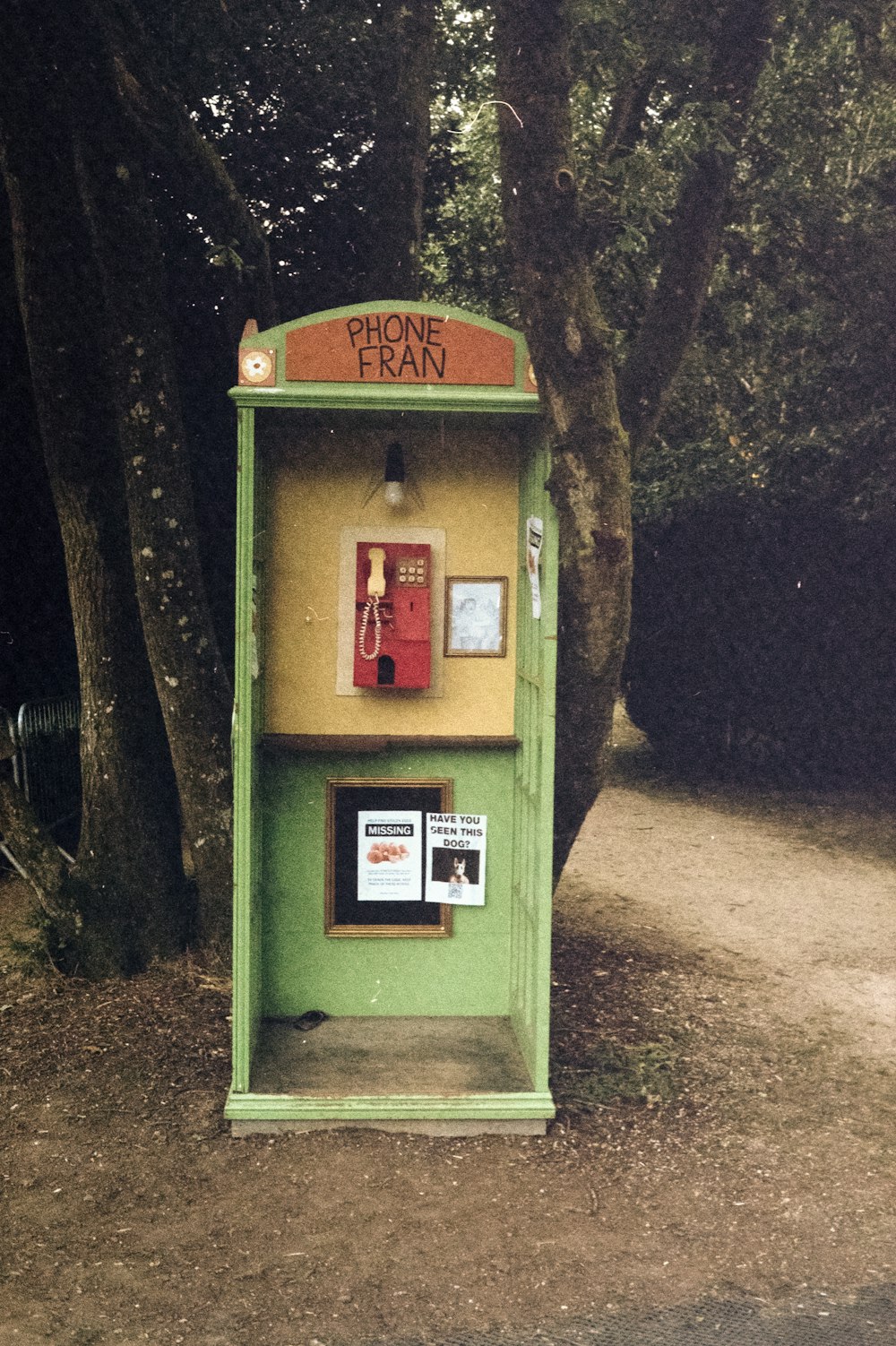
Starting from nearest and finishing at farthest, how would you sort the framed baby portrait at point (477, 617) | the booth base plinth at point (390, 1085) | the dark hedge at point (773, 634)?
the booth base plinth at point (390, 1085) → the framed baby portrait at point (477, 617) → the dark hedge at point (773, 634)

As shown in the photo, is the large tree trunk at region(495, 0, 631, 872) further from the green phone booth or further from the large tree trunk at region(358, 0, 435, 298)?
the large tree trunk at region(358, 0, 435, 298)

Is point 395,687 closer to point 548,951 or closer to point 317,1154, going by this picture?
point 548,951

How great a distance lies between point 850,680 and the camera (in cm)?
1188

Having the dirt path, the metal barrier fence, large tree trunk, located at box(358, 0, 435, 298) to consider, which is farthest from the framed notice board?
the metal barrier fence

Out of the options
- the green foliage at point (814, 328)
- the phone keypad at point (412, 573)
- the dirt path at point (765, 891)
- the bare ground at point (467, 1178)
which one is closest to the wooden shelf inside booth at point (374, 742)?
the phone keypad at point (412, 573)

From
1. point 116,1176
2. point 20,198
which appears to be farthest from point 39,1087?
point 20,198

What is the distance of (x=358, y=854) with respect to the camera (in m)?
5.41

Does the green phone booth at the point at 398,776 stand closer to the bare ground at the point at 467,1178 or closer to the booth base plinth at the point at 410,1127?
the booth base plinth at the point at 410,1127

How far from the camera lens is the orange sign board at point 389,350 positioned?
4547 millimetres

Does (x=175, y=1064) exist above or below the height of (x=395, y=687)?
below

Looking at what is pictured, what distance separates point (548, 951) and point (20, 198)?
4174 millimetres

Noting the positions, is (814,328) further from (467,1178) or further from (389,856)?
(467,1178)

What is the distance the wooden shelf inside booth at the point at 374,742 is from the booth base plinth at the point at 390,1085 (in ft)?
3.69

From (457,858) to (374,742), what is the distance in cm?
60
